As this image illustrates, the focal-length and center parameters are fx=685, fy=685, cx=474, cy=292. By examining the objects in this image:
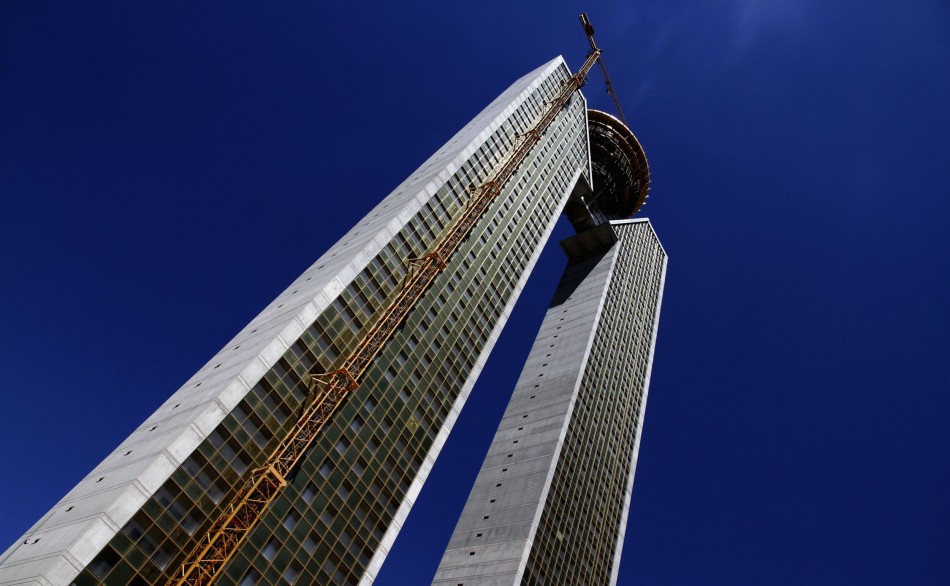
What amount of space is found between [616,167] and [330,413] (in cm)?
11867

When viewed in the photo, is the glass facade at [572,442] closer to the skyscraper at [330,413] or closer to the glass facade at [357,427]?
the skyscraper at [330,413]

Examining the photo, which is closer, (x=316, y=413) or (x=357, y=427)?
(x=316, y=413)

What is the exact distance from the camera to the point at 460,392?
78625 millimetres

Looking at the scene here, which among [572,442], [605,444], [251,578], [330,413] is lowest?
[605,444]

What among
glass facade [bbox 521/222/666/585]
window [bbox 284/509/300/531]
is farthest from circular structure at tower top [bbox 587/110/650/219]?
window [bbox 284/509/300/531]

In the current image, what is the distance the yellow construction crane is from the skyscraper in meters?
0.20

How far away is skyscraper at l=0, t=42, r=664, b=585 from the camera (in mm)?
44594

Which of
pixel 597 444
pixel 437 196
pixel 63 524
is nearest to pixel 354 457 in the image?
pixel 63 524

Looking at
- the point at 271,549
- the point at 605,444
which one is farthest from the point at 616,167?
the point at 271,549

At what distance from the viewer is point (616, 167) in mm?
161375

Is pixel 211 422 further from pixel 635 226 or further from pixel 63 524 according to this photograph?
pixel 635 226

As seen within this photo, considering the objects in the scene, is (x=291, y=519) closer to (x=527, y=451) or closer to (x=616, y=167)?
(x=527, y=451)

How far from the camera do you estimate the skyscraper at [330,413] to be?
1756 inches

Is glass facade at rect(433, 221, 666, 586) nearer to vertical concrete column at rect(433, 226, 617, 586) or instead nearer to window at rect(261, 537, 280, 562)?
vertical concrete column at rect(433, 226, 617, 586)
